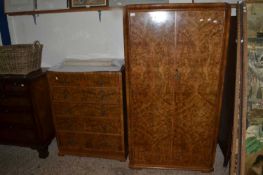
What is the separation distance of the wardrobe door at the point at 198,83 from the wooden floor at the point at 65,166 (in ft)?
0.89

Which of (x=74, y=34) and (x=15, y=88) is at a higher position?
(x=74, y=34)

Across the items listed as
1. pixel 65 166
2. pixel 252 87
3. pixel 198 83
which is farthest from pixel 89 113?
pixel 252 87

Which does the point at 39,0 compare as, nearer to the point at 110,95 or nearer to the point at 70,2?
the point at 70,2

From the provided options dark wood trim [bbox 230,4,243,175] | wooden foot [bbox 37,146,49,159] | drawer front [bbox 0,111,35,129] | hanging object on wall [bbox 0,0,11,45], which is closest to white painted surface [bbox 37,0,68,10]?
hanging object on wall [bbox 0,0,11,45]

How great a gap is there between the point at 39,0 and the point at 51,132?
1472mm

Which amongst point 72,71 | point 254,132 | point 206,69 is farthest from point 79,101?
point 254,132

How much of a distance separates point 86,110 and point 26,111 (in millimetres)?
618

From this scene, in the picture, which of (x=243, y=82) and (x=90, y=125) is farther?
(x=90, y=125)

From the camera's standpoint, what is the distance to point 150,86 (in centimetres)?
182

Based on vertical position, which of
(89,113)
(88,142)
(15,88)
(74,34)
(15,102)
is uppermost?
(74,34)

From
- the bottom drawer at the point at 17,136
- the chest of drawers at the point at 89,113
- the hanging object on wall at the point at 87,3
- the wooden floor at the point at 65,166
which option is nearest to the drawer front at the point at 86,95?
the chest of drawers at the point at 89,113

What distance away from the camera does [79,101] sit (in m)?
2.07

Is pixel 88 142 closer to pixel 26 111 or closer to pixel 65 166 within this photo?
pixel 65 166

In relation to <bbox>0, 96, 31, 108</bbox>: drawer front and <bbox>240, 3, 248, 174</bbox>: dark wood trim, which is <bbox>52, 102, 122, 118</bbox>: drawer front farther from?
<bbox>240, 3, 248, 174</bbox>: dark wood trim
